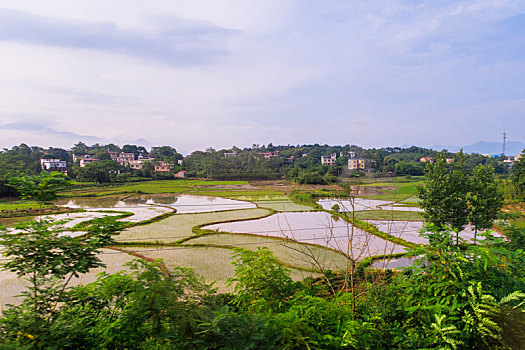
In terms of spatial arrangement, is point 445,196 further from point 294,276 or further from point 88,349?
point 88,349

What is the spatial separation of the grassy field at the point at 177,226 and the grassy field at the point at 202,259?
154cm

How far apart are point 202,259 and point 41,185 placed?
390 inches

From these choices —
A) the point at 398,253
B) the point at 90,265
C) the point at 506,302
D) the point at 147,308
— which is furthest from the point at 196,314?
the point at 398,253

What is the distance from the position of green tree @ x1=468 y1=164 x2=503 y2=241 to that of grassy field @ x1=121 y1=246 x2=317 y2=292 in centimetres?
824

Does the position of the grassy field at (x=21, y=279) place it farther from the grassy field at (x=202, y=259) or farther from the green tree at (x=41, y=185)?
the green tree at (x=41, y=185)

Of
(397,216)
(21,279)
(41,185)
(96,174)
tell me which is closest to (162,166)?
(96,174)

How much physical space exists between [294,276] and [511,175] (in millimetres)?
26130

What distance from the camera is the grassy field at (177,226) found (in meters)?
15.4

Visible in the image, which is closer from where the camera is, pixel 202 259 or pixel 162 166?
pixel 202 259

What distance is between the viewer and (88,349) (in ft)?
9.16

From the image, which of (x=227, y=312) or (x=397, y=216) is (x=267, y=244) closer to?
(x=397, y=216)

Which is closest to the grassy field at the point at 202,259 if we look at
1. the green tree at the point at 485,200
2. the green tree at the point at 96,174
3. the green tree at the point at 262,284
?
the green tree at the point at 262,284

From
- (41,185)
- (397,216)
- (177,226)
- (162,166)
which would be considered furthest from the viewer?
(162,166)

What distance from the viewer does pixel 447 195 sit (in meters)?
13.1
